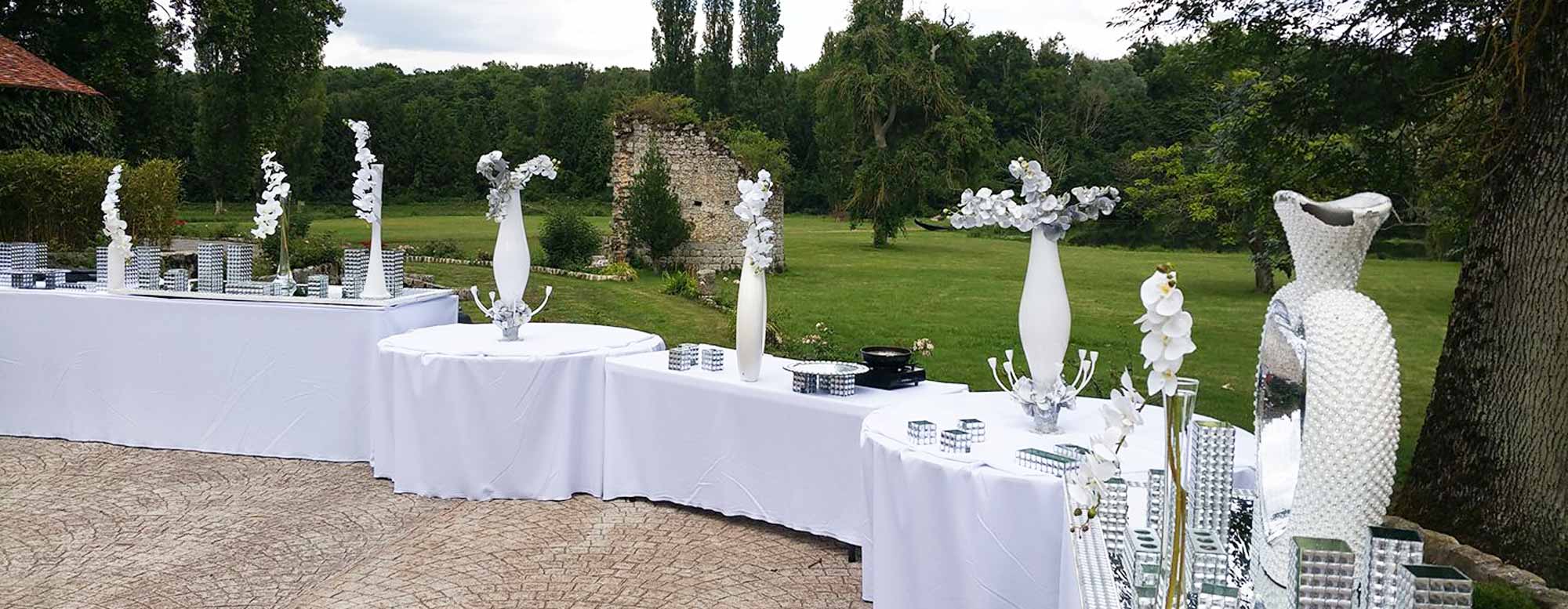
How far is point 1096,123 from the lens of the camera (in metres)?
25.3

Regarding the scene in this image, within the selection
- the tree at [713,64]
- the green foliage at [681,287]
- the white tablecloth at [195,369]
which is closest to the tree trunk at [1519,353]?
the white tablecloth at [195,369]

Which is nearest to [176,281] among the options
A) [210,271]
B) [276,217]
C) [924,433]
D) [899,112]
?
[210,271]

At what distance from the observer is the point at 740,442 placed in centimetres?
418

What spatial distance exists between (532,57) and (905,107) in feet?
60.4

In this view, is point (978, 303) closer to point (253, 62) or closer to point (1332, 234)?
point (253, 62)

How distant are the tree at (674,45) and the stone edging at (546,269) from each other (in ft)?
50.3

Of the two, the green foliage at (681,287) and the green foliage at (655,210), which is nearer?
the green foliage at (681,287)

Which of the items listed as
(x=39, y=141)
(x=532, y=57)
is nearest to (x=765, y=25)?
(x=532, y=57)

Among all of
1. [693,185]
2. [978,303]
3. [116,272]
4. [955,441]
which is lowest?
[978,303]

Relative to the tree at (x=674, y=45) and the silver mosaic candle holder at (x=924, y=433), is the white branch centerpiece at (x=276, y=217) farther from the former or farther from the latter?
the tree at (x=674, y=45)

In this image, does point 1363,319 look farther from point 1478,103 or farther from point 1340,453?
point 1478,103

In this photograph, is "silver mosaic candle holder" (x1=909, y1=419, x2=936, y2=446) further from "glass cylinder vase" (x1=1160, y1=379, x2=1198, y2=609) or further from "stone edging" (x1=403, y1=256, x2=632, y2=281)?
"stone edging" (x1=403, y1=256, x2=632, y2=281)

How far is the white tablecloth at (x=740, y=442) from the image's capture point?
386 cm

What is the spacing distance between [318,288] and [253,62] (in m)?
14.5
